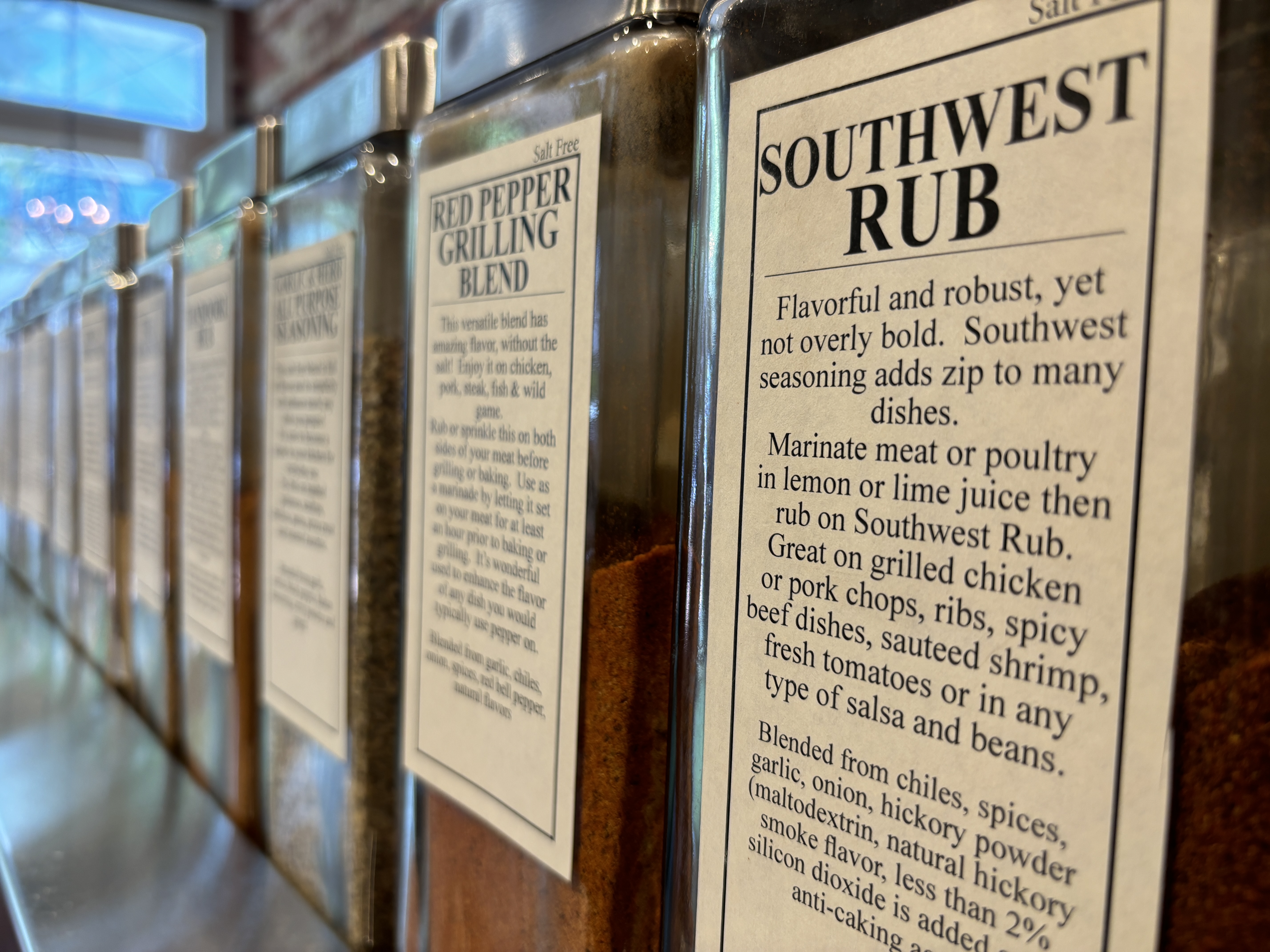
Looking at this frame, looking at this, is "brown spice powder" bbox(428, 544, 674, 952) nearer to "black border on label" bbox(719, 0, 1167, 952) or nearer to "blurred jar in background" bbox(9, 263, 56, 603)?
"black border on label" bbox(719, 0, 1167, 952)

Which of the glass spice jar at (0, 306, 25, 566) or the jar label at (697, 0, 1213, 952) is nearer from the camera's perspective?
the jar label at (697, 0, 1213, 952)

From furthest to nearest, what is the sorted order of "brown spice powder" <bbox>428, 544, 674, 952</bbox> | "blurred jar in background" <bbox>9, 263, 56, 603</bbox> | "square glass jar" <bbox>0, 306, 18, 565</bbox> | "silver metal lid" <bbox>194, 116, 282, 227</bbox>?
"square glass jar" <bbox>0, 306, 18, 565</bbox> → "blurred jar in background" <bbox>9, 263, 56, 603</bbox> → "silver metal lid" <bbox>194, 116, 282, 227</bbox> → "brown spice powder" <bbox>428, 544, 674, 952</bbox>

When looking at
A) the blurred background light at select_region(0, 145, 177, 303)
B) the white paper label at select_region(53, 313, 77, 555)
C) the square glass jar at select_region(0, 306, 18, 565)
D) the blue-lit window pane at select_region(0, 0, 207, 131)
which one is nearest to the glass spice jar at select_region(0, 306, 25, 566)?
the square glass jar at select_region(0, 306, 18, 565)

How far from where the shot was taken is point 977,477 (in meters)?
0.19

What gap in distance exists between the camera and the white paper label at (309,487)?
1.43 ft

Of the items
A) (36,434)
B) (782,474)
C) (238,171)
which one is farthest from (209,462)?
(36,434)

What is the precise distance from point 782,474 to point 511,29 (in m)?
0.20

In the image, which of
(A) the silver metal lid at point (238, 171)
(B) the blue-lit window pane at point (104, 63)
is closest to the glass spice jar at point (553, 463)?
(A) the silver metal lid at point (238, 171)

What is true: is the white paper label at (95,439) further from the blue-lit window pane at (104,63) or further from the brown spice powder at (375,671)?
the blue-lit window pane at (104,63)

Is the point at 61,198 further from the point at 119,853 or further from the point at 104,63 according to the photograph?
the point at 119,853

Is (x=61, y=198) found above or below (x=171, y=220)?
above

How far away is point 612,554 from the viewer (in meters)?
0.28

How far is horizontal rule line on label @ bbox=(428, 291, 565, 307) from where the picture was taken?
306 mm

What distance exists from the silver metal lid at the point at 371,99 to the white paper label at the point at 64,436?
0.76m
